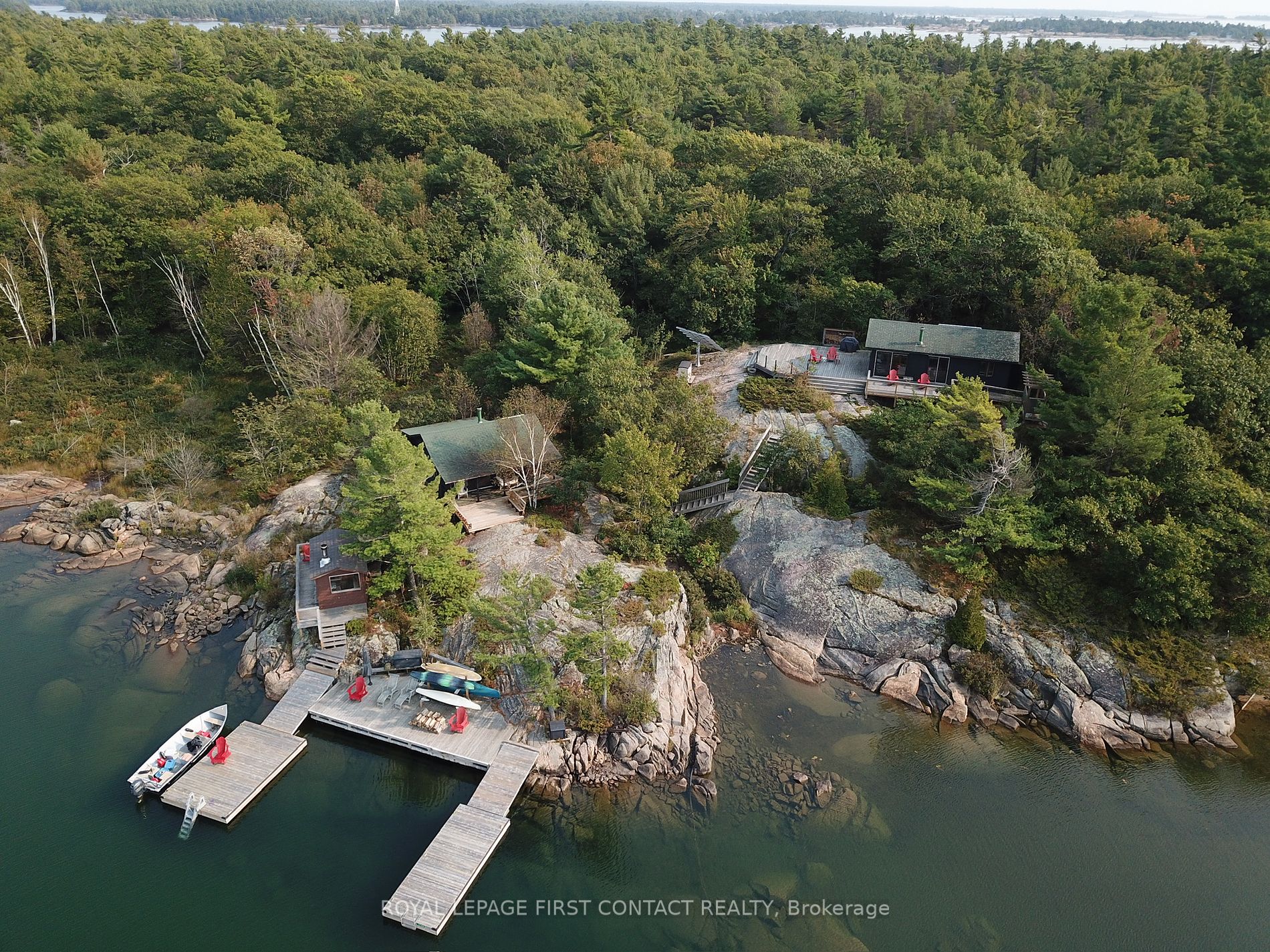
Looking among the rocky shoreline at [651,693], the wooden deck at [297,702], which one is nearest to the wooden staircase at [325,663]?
the wooden deck at [297,702]

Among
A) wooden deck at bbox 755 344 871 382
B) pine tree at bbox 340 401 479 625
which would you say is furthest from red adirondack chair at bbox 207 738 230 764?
wooden deck at bbox 755 344 871 382

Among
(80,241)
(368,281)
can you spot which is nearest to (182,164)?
(80,241)

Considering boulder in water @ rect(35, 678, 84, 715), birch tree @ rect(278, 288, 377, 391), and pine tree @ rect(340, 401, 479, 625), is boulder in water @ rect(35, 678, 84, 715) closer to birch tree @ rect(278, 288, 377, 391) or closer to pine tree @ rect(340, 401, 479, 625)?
pine tree @ rect(340, 401, 479, 625)

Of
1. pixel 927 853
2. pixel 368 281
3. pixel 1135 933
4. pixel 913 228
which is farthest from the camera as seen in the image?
pixel 368 281

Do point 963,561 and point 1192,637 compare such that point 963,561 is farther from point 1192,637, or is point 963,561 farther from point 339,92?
point 339,92

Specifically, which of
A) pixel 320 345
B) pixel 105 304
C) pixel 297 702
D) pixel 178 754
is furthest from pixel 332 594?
pixel 105 304

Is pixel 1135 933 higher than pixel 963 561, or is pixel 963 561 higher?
pixel 963 561
